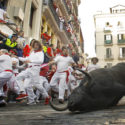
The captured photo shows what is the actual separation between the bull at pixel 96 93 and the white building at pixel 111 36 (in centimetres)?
3719

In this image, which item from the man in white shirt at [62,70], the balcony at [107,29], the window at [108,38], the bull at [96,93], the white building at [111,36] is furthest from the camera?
the balcony at [107,29]

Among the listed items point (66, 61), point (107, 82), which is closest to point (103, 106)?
point (107, 82)

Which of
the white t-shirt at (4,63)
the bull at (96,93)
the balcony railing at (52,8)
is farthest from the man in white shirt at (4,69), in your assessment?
the balcony railing at (52,8)

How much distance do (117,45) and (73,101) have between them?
39.6 metres

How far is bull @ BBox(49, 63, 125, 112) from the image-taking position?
3.12 meters

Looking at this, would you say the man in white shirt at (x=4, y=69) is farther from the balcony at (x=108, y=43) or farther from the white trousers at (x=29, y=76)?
the balcony at (x=108, y=43)

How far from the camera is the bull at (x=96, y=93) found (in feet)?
10.3

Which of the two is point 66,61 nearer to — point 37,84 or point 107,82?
point 37,84

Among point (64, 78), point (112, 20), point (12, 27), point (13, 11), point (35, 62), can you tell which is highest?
point (112, 20)

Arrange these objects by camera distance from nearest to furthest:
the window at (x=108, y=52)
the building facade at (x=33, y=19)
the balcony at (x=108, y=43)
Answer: the building facade at (x=33, y=19) → the window at (x=108, y=52) → the balcony at (x=108, y=43)

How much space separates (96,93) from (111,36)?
4056 centimetres

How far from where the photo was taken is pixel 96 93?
319 cm

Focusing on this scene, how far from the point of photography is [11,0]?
40.0ft

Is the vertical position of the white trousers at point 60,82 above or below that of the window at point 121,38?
below
